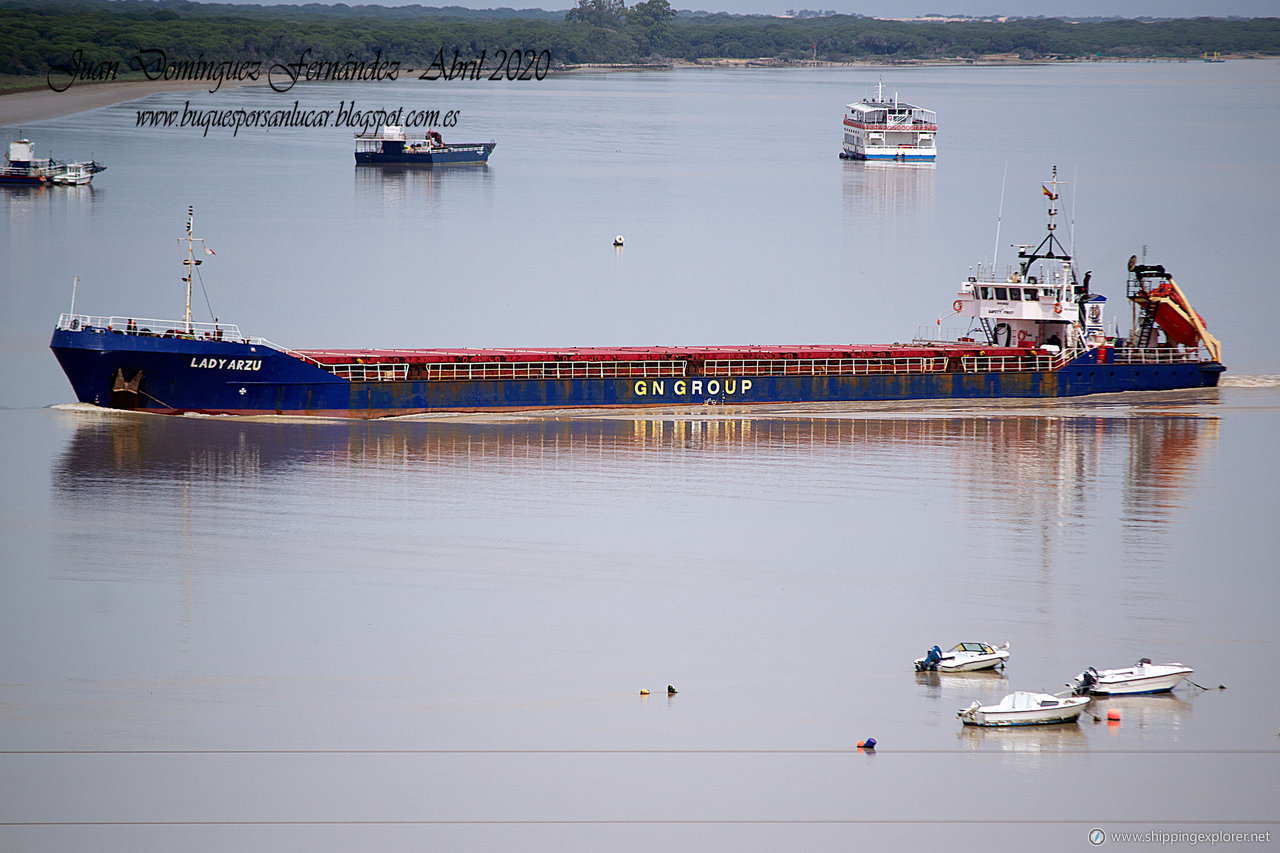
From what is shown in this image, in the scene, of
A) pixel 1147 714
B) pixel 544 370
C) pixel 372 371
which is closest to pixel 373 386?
pixel 372 371

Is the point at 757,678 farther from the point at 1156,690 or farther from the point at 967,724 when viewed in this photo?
the point at 1156,690

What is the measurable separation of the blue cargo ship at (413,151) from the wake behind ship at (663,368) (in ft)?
234

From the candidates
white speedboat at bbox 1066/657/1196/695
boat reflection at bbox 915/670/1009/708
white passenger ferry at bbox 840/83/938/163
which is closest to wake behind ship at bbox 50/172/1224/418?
boat reflection at bbox 915/670/1009/708

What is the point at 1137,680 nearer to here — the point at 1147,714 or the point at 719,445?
the point at 1147,714

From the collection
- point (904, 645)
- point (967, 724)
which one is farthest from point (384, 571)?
point (967, 724)

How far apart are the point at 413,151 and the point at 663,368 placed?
7722 cm

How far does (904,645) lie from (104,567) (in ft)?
48.0

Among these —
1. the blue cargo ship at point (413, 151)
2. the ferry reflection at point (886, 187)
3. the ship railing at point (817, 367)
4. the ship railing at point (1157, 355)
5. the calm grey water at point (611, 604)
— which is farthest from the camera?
the blue cargo ship at point (413, 151)

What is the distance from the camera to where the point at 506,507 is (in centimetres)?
3073

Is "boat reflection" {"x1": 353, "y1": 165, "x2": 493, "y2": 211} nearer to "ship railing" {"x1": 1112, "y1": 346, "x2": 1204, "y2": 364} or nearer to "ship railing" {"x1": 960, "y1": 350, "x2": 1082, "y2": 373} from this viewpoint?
"ship railing" {"x1": 960, "y1": 350, "x2": 1082, "y2": 373}

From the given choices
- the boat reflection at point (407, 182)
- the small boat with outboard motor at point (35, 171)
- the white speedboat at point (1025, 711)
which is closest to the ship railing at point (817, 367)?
the white speedboat at point (1025, 711)

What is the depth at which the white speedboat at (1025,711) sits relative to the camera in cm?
2062

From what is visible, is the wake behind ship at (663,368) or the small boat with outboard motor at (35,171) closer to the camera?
the wake behind ship at (663,368)

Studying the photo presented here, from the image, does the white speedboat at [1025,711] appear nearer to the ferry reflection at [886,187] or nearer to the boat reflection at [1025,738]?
the boat reflection at [1025,738]
